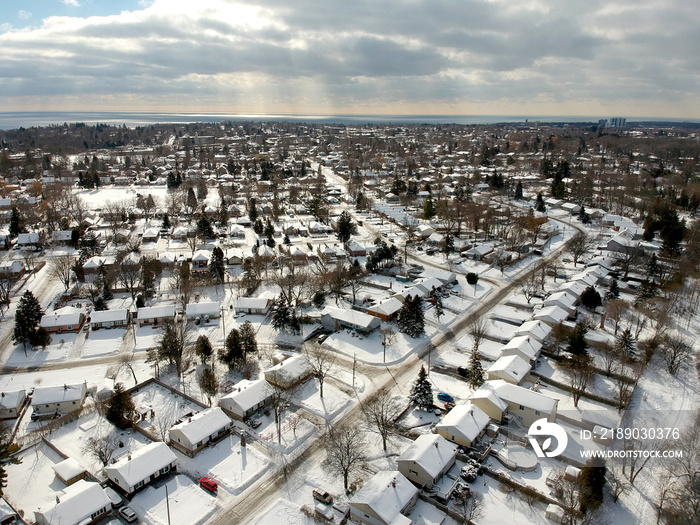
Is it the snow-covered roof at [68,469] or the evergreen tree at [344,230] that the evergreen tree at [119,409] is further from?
the evergreen tree at [344,230]

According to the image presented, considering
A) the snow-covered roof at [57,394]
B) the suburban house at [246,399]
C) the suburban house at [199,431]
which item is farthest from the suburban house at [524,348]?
the snow-covered roof at [57,394]

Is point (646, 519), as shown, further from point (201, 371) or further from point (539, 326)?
point (201, 371)

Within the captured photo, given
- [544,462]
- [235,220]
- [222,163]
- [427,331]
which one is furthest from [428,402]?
[222,163]

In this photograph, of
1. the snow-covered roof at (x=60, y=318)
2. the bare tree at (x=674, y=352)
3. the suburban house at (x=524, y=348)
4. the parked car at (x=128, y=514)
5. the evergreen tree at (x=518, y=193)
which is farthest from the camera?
the evergreen tree at (x=518, y=193)

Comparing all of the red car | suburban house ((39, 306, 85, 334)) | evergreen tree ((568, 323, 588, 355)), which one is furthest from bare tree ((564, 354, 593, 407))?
suburban house ((39, 306, 85, 334))

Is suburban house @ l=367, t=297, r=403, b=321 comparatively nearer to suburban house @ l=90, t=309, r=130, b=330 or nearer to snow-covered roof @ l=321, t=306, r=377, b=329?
snow-covered roof @ l=321, t=306, r=377, b=329

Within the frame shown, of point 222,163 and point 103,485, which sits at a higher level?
point 222,163
